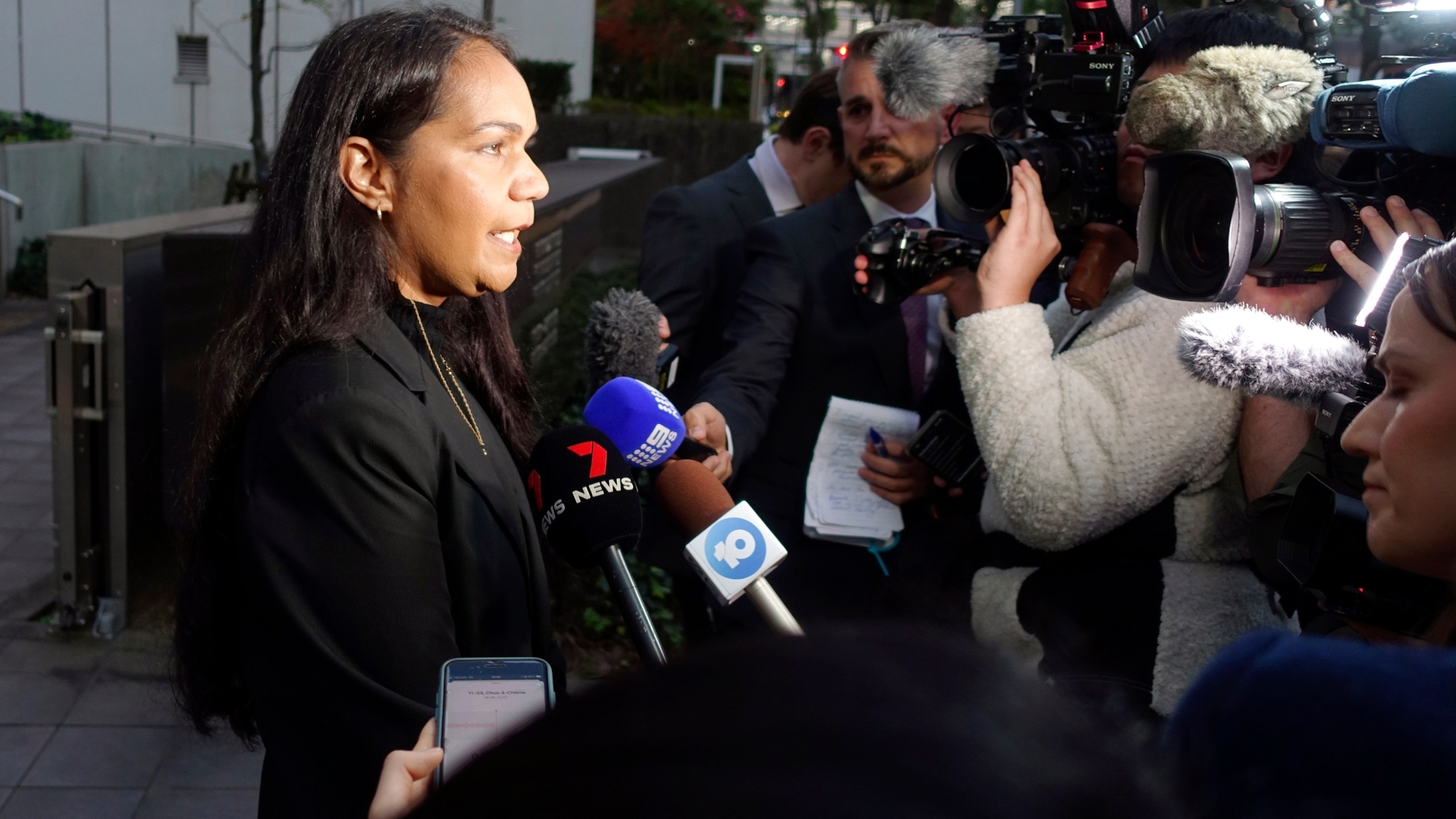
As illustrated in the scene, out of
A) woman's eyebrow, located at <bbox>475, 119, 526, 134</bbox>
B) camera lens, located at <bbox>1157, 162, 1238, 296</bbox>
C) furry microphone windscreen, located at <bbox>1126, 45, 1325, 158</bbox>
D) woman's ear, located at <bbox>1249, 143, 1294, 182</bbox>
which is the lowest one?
camera lens, located at <bbox>1157, 162, 1238, 296</bbox>

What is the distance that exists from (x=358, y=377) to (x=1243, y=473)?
1.42m

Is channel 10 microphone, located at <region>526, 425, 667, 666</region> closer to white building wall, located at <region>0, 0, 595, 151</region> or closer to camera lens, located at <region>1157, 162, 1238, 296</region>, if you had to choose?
camera lens, located at <region>1157, 162, 1238, 296</region>

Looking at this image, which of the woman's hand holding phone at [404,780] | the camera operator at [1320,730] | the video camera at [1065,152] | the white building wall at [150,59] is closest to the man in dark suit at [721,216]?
the video camera at [1065,152]

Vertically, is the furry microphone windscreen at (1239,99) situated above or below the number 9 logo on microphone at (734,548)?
above

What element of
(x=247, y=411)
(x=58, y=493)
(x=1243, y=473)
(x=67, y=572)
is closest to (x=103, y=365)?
(x=58, y=493)

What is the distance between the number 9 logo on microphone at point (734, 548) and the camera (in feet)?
4.55

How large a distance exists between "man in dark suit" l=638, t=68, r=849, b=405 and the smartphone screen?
237 cm

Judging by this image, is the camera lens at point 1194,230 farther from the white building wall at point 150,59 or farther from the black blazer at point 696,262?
the white building wall at point 150,59

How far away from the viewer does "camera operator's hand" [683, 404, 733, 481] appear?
8.46 ft

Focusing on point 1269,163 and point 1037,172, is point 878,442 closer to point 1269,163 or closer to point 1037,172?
point 1037,172

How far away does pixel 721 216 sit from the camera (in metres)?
3.99

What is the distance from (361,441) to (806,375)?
5.32 ft

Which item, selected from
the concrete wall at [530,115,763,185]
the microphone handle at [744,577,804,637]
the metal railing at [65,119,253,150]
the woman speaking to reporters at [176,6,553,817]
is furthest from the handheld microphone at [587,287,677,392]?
the concrete wall at [530,115,763,185]

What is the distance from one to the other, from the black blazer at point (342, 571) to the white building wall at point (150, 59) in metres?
13.2
